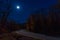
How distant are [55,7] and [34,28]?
1.51ft

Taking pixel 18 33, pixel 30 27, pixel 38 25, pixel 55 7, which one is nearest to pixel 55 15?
pixel 55 7

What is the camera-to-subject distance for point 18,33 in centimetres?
142

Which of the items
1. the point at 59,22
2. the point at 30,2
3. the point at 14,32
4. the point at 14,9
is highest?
the point at 30,2

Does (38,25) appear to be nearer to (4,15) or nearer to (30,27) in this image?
(30,27)

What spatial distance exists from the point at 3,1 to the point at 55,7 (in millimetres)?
820

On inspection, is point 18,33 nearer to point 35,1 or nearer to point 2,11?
point 2,11

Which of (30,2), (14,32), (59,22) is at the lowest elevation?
(14,32)

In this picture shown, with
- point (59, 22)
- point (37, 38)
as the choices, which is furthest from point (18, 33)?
point (59, 22)

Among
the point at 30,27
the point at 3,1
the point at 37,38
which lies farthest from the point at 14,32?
the point at 3,1

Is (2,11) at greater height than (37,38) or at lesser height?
greater

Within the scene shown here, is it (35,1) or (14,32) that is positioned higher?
(35,1)

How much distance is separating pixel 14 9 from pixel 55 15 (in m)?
0.64

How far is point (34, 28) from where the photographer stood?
1415 millimetres

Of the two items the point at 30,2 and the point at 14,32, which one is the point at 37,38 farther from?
the point at 30,2
